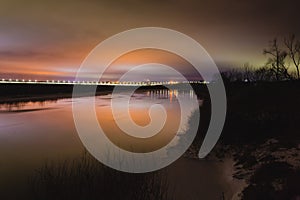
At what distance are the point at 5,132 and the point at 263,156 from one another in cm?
2208

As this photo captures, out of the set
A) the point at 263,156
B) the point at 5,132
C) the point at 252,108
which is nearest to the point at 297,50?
the point at 252,108

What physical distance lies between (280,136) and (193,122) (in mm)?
10629

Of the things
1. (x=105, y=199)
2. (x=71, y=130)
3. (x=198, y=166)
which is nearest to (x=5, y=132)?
(x=71, y=130)

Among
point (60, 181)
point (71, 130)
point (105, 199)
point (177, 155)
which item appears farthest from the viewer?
point (71, 130)

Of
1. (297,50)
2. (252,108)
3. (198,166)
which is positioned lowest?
(198,166)

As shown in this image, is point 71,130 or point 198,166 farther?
point 71,130

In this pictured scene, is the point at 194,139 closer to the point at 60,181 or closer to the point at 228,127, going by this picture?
the point at 228,127

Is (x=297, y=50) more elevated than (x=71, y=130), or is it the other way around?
(x=297, y=50)

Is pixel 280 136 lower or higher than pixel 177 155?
higher

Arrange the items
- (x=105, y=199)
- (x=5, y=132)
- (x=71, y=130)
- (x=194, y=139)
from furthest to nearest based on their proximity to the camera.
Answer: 1. (x=71, y=130)
2. (x=5, y=132)
3. (x=194, y=139)
4. (x=105, y=199)

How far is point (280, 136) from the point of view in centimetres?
1673

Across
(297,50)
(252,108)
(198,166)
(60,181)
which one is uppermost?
(297,50)

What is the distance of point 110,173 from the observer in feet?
28.6

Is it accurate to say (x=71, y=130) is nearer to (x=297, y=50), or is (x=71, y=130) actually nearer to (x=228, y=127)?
(x=228, y=127)
